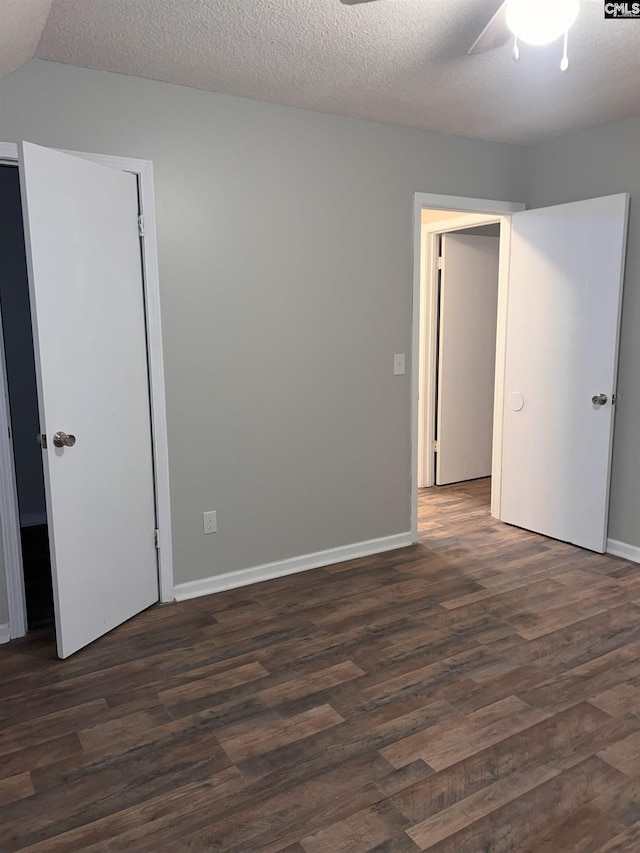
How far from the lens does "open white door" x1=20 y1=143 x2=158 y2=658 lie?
2.45 metres

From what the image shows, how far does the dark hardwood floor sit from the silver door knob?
0.93 m

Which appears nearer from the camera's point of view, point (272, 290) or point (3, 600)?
point (3, 600)

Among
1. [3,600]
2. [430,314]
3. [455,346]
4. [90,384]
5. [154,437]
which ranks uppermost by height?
[430,314]

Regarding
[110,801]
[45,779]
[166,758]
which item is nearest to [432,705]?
[166,758]

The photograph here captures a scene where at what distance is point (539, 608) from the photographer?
10.1 ft

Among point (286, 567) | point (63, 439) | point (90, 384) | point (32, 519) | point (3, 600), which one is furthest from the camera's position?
point (32, 519)

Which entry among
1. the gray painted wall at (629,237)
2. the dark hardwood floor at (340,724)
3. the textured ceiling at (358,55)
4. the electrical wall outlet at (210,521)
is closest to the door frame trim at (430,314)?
the gray painted wall at (629,237)

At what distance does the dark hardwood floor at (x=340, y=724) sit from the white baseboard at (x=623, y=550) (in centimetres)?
34

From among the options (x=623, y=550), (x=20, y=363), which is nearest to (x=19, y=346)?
(x=20, y=363)

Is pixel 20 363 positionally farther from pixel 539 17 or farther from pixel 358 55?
pixel 539 17

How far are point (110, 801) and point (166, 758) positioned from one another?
0.73 ft

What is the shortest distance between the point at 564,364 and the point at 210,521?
7.60 ft

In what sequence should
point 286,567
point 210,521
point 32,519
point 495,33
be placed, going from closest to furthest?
point 495,33
point 210,521
point 286,567
point 32,519

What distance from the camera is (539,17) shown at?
5.82 feet
